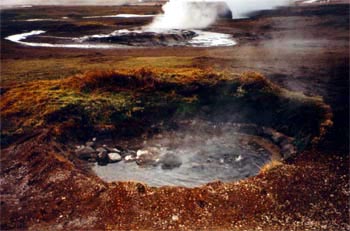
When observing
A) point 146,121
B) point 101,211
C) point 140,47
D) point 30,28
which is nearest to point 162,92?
point 146,121

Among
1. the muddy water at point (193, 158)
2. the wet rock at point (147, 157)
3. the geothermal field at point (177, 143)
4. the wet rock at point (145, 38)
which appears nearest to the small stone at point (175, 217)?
the geothermal field at point (177, 143)

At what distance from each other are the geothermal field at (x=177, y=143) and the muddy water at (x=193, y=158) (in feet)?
0.18

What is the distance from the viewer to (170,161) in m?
17.7

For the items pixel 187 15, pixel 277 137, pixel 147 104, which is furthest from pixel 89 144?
pixel 187 15

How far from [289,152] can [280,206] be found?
4.54 meters

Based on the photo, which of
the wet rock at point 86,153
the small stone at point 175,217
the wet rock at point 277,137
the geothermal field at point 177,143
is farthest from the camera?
the wet rock at point 277,137

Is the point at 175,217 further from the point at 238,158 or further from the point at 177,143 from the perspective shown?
the point at 177,143

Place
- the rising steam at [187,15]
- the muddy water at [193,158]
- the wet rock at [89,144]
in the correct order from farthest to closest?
the rising steam at [187,15] → the wet rock at [89,144] → the muddy water at [193,158]

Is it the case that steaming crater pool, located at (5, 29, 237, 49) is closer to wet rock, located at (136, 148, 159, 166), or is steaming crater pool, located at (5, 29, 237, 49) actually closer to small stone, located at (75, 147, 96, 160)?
wet rock, located at (136, 148, 159, 166)

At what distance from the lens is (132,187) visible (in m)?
14.5

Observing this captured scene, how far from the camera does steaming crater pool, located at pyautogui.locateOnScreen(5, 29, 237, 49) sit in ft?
137

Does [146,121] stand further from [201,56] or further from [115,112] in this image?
[201,56]

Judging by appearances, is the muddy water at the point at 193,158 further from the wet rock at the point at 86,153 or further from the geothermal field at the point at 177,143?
the wet rock at the point at 86,153

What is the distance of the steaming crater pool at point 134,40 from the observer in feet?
137
